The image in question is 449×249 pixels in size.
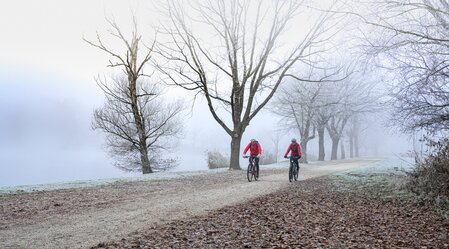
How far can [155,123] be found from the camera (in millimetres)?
32219

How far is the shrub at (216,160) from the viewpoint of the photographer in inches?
1204

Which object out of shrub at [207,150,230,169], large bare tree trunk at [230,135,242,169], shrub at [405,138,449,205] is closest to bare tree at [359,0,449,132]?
shrub at [405,138,449,205]

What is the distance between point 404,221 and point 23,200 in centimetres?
1118

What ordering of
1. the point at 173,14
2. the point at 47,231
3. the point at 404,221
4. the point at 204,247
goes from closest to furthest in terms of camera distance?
the point at 204,247 → the point at 47,231 → the point at 404,221 → the point at 173,14

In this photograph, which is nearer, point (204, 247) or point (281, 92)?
point (204, 247)

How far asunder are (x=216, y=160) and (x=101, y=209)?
20811mm

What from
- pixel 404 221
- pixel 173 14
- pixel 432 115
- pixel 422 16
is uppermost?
pixel 173 14

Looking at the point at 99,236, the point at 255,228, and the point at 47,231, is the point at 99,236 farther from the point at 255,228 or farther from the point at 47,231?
the point at 255,228

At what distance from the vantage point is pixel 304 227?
8.12 metres

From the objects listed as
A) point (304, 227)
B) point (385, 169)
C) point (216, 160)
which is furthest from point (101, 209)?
point (216, 160)

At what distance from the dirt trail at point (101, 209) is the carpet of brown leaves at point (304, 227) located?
2.51 feet

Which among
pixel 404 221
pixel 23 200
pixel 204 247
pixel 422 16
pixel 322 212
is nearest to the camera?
pixel 204 247

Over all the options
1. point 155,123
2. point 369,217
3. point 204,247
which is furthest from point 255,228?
point 155,123

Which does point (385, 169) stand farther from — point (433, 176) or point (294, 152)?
point (433, 176)
